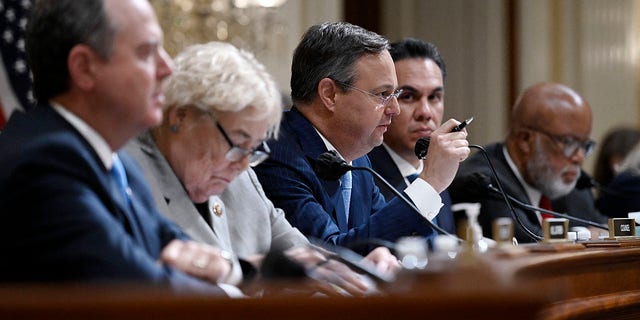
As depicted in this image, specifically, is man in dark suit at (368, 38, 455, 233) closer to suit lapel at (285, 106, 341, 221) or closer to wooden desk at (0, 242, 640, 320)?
suit lapel at (285, 106, 341, 221)

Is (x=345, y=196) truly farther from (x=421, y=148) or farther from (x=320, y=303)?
(x=320, y=303)

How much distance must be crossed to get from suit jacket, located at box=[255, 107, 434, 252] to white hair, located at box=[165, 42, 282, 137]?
770 millimetres

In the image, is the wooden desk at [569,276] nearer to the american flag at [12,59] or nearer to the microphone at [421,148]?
the microphone at [421,148]

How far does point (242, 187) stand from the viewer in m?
3.07

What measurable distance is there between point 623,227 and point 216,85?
162 cm

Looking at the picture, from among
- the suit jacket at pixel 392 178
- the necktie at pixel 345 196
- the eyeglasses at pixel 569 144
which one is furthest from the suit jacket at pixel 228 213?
the eyeglasses at pixel 569 144

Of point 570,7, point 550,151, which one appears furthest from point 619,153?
point 570,7

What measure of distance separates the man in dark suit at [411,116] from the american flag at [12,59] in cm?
221

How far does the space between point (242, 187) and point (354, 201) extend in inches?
32.8

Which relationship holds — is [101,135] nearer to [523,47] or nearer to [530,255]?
[530,255]

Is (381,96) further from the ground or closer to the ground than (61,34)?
closer to the ground

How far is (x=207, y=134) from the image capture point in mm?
2627

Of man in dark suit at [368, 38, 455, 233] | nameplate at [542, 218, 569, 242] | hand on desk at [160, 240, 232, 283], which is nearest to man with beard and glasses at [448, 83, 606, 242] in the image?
man in dark suit at [368, 38, 455, 233]

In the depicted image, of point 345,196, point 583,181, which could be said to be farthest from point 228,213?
point 583,181
